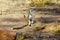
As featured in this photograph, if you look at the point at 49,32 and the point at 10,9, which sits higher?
the point at 10,9

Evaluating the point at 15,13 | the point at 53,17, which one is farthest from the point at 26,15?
the point at 53,17

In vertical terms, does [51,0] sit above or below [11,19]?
above

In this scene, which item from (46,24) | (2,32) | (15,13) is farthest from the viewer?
(15,13)

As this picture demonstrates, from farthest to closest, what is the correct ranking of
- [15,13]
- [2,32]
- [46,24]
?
[15,13]
[46,24]
[2,32]

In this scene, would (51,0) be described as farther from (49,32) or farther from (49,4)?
(49,32)

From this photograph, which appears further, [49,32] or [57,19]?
[57,19]

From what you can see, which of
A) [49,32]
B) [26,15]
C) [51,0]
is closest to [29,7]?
[26,15]

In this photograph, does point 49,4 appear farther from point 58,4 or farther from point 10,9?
point 10,9

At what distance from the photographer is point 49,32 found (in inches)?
44.7

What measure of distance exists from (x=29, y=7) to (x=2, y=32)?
36cm

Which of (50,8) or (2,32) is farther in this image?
(50,8)

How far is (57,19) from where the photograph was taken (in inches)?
49.5

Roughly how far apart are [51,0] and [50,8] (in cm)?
9

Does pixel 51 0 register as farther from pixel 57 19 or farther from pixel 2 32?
pixel 2 32
